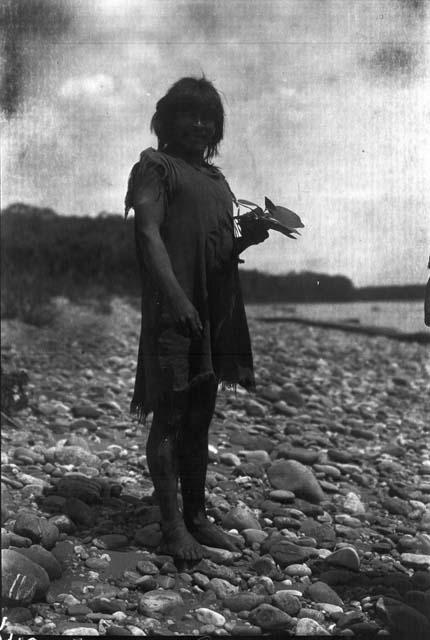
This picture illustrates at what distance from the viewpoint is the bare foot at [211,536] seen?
2750 mm

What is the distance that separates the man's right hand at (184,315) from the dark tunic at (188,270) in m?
0.05

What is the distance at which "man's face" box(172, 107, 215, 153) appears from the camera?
2600 mm

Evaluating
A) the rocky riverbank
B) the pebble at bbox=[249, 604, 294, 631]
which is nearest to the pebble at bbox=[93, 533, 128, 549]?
the rocky riverbank

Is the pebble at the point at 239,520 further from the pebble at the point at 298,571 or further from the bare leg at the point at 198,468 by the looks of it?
the pebble at the point at 298,571

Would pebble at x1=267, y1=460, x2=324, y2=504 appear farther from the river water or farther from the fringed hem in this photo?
the fringed hem

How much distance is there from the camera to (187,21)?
110 inches

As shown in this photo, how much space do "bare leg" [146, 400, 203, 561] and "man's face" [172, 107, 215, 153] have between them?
85 centimetres

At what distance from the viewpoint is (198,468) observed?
275cm

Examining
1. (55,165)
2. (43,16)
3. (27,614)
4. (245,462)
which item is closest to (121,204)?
(55,165)

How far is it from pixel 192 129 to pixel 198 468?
1.13 metres

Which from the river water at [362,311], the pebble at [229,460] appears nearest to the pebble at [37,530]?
the pebble at [229,460]

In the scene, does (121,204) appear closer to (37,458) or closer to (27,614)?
(37,458)

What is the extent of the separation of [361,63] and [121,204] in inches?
40.4

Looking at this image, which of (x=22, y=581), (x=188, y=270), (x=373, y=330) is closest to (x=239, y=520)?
(x=22, y=581)
